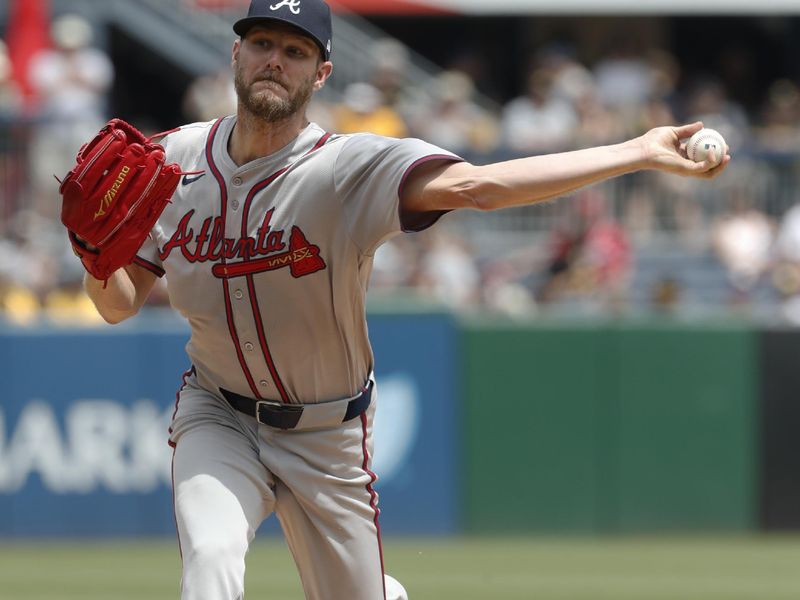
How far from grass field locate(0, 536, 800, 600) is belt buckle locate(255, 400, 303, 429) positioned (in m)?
3.61

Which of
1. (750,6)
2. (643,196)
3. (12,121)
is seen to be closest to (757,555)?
(643,196)

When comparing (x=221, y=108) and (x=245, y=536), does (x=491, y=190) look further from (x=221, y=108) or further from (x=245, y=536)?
(x=221, y=108)

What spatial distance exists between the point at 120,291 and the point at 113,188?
17.9 inches

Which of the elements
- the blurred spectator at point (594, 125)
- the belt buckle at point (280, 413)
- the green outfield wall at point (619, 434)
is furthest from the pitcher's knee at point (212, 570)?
the blurred spectator at point (594, 125)

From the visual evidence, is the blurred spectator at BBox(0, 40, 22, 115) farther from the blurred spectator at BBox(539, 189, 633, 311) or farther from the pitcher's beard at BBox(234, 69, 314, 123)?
the pitcher's beard at BBox(234, 69, 314, 123)

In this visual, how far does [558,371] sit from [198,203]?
6.48 metres

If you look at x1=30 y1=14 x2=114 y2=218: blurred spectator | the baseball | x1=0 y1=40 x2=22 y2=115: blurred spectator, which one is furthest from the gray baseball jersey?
x1=0 y1=40 x2=22 y2=115: blurred spectator

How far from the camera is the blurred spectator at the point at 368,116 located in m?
13.7

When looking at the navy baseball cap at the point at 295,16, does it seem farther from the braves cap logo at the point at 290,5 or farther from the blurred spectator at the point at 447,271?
the blurred spectator at the point at 447,271

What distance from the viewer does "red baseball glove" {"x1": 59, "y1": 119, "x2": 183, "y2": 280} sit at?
4875 mm

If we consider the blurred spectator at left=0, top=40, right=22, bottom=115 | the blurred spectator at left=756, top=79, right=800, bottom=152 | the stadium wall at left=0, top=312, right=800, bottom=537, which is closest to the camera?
the stadium wall at left=0, top=312, right=800, bottom=537

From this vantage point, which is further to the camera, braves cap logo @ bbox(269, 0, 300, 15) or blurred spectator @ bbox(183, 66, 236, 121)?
blurred spectator @ bbox(183, 66, 236, 121)

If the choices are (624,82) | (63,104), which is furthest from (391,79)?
(624,82)

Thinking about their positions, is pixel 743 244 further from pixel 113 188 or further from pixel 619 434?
pixel 113 188
